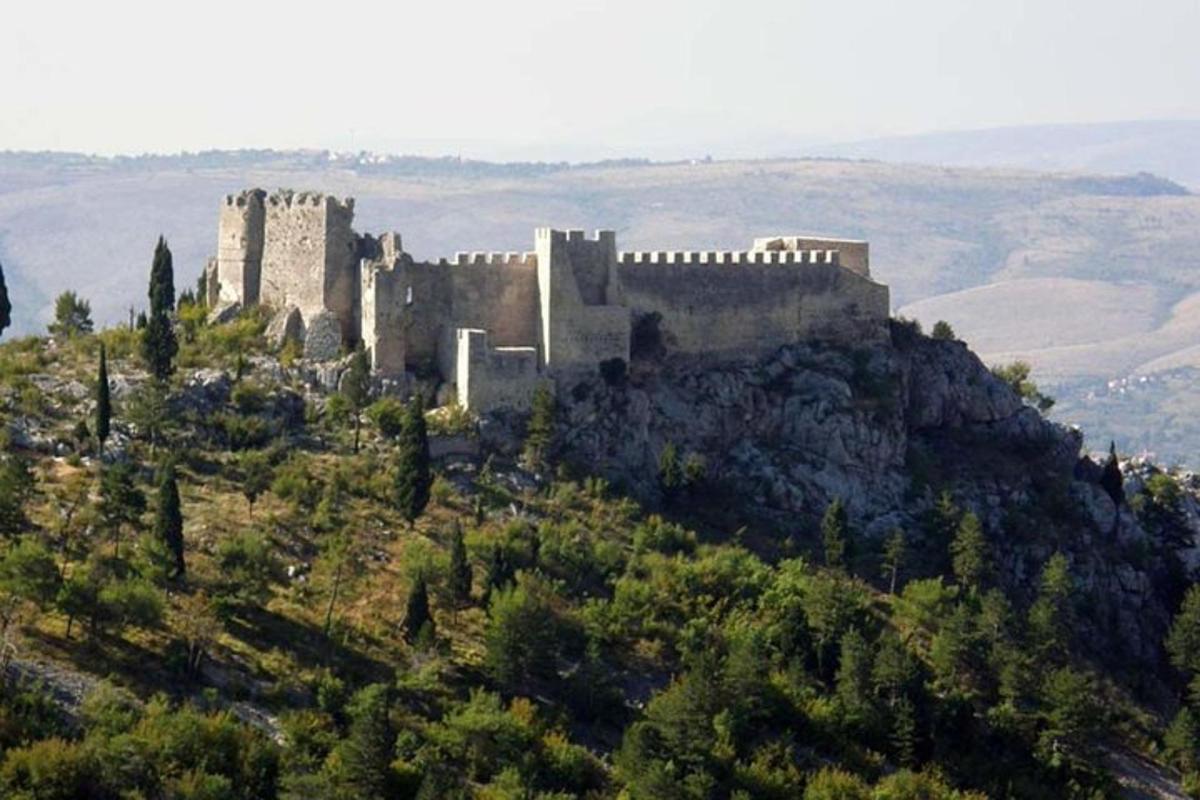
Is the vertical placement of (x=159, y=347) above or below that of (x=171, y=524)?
above

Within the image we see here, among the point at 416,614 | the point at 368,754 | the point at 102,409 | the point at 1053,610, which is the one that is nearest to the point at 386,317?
the point at 102,409

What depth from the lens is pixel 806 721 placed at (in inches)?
1918

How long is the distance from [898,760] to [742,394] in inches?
559

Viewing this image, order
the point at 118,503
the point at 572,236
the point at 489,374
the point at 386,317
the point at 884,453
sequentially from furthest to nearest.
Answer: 1. the point at 884,453
2. the point at 572,236
3. the point at 386,317
4. the point at 489,374
5. the point at 118,503

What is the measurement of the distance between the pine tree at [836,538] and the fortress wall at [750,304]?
7.21 m

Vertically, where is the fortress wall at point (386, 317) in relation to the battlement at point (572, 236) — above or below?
below

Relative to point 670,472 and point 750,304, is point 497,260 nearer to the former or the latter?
point 670,472

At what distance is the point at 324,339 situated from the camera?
188ft

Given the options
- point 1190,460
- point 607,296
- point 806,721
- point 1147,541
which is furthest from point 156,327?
point 1190,460

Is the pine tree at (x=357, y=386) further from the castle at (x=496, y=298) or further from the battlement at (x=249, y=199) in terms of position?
the battlement at (x=249, y=199)

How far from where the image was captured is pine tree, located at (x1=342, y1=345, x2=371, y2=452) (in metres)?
54.3

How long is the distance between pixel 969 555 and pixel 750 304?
972cm

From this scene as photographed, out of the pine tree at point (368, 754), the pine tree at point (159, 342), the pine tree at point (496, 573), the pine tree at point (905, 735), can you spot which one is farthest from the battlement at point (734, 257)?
the pine tree at point (368, 754)

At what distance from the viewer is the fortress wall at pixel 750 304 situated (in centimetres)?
5962
